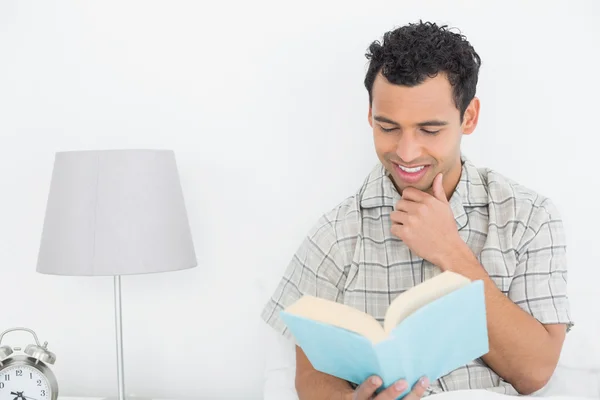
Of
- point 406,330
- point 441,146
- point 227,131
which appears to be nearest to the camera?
point 406,330

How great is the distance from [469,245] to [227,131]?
761mm

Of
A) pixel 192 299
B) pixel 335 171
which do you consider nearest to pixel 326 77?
pixel 335 171

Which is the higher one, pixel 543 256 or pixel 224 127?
pixel 224 127

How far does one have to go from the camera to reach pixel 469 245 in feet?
5.18

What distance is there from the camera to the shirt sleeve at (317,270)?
63.7 inches

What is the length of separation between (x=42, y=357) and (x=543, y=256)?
115cm

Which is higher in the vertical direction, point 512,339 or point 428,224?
point 428,224

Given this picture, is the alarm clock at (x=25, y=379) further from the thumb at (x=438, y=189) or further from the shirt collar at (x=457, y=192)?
the thumb at (x=438, y=189)

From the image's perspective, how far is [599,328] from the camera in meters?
1.77

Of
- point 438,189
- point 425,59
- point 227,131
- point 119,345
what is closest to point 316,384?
point 438,189

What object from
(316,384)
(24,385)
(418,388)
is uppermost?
(418,388)

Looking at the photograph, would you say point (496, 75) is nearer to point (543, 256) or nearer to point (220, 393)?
point (543, 256)

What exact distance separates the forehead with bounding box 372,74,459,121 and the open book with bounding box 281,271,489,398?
43cm

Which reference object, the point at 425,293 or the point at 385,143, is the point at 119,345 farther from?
the point at 425,293
